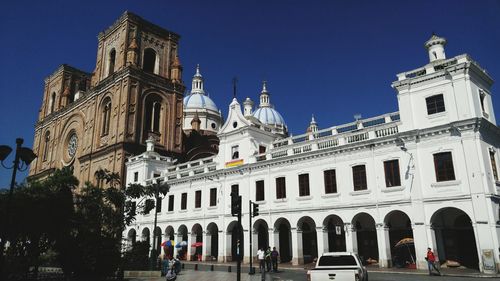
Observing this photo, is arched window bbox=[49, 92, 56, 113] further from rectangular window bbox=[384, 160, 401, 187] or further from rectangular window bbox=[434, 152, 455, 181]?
rectangular window bbox=[434, 152, 455, 181]

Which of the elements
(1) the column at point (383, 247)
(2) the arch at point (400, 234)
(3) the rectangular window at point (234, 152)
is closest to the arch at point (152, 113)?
(3) the rectangular window at point (234, 152)

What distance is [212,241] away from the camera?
38500 mm

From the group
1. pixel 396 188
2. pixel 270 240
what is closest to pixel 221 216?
pixel 270 240

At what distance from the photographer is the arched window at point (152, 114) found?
2114 inches

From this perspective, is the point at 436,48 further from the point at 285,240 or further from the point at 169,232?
the point at 169,232

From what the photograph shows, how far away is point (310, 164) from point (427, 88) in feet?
31.6

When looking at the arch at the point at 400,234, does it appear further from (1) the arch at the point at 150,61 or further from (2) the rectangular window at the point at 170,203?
(1) the arch at the point at 150,61

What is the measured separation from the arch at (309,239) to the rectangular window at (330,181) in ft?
12.3

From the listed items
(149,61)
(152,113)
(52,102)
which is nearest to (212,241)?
(152,113)

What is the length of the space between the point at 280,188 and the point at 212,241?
1110 centimetres

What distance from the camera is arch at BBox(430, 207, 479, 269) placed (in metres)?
24.0

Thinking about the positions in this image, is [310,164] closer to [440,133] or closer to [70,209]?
[440,133]

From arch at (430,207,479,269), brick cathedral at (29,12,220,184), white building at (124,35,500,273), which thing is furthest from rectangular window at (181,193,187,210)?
arch at (430,207,479,269)

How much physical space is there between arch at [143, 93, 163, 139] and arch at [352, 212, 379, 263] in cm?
3264
